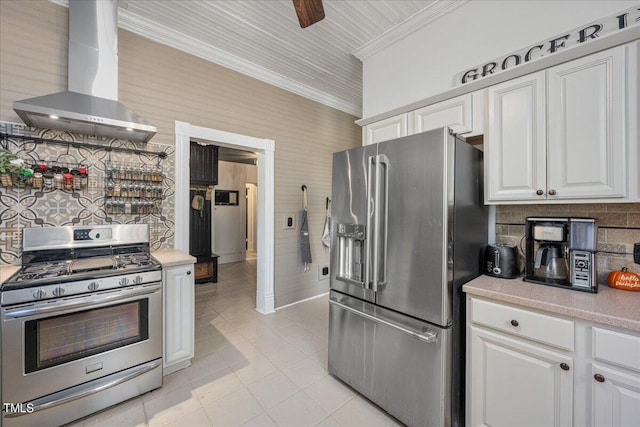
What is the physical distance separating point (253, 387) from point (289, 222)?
2.10 m

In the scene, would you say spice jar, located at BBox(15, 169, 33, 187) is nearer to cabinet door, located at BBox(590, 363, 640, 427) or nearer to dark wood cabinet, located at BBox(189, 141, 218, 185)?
dark wood cabinet, located at BBox(189, 141, 218, 185)

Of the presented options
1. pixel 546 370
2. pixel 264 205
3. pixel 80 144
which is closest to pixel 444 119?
pixel 546 370

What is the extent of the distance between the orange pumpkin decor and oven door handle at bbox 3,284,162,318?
303cm

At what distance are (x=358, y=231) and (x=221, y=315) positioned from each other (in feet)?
8.21

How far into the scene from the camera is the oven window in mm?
1599

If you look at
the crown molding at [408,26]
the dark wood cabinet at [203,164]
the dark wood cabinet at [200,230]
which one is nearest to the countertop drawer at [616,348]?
the crown molding at [408,26]

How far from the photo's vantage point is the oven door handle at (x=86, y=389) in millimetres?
1579

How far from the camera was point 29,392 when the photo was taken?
156cm

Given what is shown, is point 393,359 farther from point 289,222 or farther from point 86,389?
point 289,222

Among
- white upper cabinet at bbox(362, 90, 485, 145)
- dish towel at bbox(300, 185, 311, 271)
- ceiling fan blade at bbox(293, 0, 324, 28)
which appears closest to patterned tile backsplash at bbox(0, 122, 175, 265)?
dish towel at bbox(300, 185, 311, 271)

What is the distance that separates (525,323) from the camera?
4.55ft

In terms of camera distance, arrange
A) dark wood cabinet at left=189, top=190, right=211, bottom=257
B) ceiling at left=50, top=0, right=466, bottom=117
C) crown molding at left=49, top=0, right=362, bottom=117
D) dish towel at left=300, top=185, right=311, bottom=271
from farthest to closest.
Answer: dark wood cabinet at left=189, top=190, right=211, bottom=257, dish towel at left=300, top=185, right=311, bottom=271, crown molding at left=49, top=0, right=362, bottom=117, ceiling at left=50, top=0, right=466, bottom=117

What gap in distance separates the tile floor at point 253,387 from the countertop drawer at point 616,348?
4.05 ft

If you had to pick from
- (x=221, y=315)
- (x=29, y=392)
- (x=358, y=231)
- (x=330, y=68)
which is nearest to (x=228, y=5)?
(x=330, y=68)
